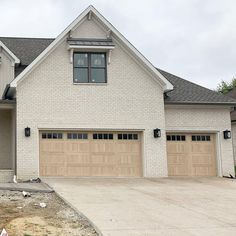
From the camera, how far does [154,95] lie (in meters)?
21.6

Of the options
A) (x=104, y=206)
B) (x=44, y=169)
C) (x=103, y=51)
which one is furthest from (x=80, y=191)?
(x=103, y=51)

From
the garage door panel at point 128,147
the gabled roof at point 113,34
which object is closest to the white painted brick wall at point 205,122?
the gabled roof at point 113,34

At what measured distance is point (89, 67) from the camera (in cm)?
2120

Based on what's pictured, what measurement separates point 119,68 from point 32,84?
13.3 ft

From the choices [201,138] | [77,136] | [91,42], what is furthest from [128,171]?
[91,42]

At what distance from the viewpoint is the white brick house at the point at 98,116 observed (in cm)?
2016

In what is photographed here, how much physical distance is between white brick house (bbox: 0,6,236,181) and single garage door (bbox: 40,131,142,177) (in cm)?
4

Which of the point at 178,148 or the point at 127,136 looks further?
the point at 178,148

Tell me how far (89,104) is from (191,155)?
5.60 meters

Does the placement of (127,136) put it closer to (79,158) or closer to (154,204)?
(79,158)

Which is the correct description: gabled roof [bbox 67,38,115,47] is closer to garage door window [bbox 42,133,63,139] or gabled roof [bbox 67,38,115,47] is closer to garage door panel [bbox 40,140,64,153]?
garage door window [bbox 42,133,63,139]

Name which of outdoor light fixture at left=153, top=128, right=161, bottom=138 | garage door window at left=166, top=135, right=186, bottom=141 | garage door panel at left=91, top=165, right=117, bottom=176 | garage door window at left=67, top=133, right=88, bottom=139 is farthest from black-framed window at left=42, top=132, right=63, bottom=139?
garage door window at left=166, top=135, right=186, bottom=141

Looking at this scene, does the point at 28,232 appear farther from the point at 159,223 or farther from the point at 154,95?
the point at 154,95

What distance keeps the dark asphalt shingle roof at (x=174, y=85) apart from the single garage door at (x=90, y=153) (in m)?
3.04
